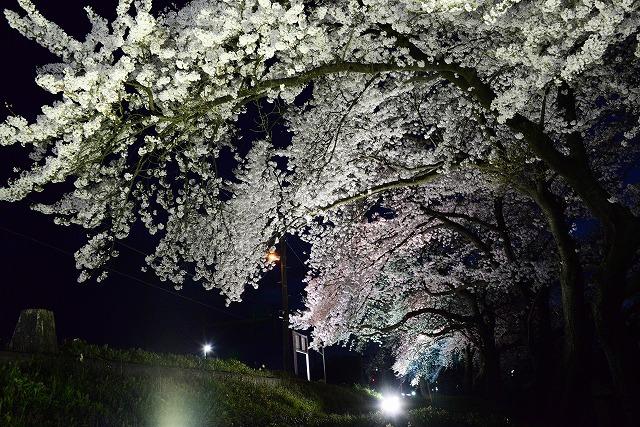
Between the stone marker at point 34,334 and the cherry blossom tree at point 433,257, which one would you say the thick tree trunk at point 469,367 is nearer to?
the cherry blossom tree at point 433,257

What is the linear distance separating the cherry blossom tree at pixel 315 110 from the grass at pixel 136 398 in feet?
5.81

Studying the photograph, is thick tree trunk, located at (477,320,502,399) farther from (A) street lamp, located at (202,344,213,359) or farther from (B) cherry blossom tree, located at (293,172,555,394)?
(A) street lamp, located at (202,344,213,359)

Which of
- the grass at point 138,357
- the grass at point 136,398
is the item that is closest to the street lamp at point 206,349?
the grass at point 138,357

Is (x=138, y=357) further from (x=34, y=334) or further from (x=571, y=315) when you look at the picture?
(x=571, y=315)

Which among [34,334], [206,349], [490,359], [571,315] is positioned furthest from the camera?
[206,349]

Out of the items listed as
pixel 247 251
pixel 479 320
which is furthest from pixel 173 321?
pixel 247 251

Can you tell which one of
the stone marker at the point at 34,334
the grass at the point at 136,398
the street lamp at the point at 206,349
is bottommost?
the grass at the point at 136,398

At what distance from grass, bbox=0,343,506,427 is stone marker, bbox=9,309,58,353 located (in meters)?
0.37

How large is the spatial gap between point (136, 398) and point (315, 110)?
6081 mm

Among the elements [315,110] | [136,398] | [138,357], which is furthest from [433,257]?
[136,398]

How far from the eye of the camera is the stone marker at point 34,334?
21.6 feet

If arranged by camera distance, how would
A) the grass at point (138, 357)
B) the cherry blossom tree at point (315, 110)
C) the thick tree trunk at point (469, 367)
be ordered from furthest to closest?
the thick tree trunk at point (469, 367)
the grass at point (138, 357)
the cherry blossom tree at point (315, 110)

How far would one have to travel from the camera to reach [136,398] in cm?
662

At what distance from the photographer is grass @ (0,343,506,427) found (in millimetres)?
5160
